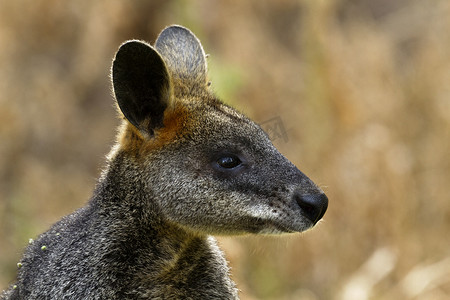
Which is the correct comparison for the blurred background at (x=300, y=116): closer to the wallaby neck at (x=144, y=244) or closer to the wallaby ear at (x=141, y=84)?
the wallaby ear at (x=141, y=84)

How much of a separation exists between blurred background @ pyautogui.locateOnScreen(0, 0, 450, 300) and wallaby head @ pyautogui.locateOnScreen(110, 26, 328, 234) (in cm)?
81

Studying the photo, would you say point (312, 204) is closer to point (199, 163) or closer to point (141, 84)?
point (199, 163)

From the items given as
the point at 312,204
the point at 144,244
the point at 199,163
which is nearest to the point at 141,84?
the point at 199,163

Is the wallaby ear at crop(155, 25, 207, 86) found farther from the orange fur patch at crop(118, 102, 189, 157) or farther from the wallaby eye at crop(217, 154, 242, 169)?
the wallaby eye at crop(217, 154, 242, 169)

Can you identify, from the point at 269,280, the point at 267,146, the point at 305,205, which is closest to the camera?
the point at 305,205

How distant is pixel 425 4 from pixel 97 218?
904 cm

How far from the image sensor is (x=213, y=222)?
175 inches

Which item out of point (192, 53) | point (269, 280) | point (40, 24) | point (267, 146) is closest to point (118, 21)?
point (40, 24)

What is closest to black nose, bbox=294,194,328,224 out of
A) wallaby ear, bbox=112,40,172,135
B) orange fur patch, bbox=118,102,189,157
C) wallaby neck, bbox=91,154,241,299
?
wallaby neck, bbox=91,154,241,299

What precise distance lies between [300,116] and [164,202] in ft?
20.7

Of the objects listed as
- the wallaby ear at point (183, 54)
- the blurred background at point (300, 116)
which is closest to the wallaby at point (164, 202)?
the wallaby ear at point (183, 54)

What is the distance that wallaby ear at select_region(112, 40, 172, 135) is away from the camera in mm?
4395

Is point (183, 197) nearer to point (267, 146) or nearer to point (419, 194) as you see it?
point (267, 146)

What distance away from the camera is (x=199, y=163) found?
452 cm
